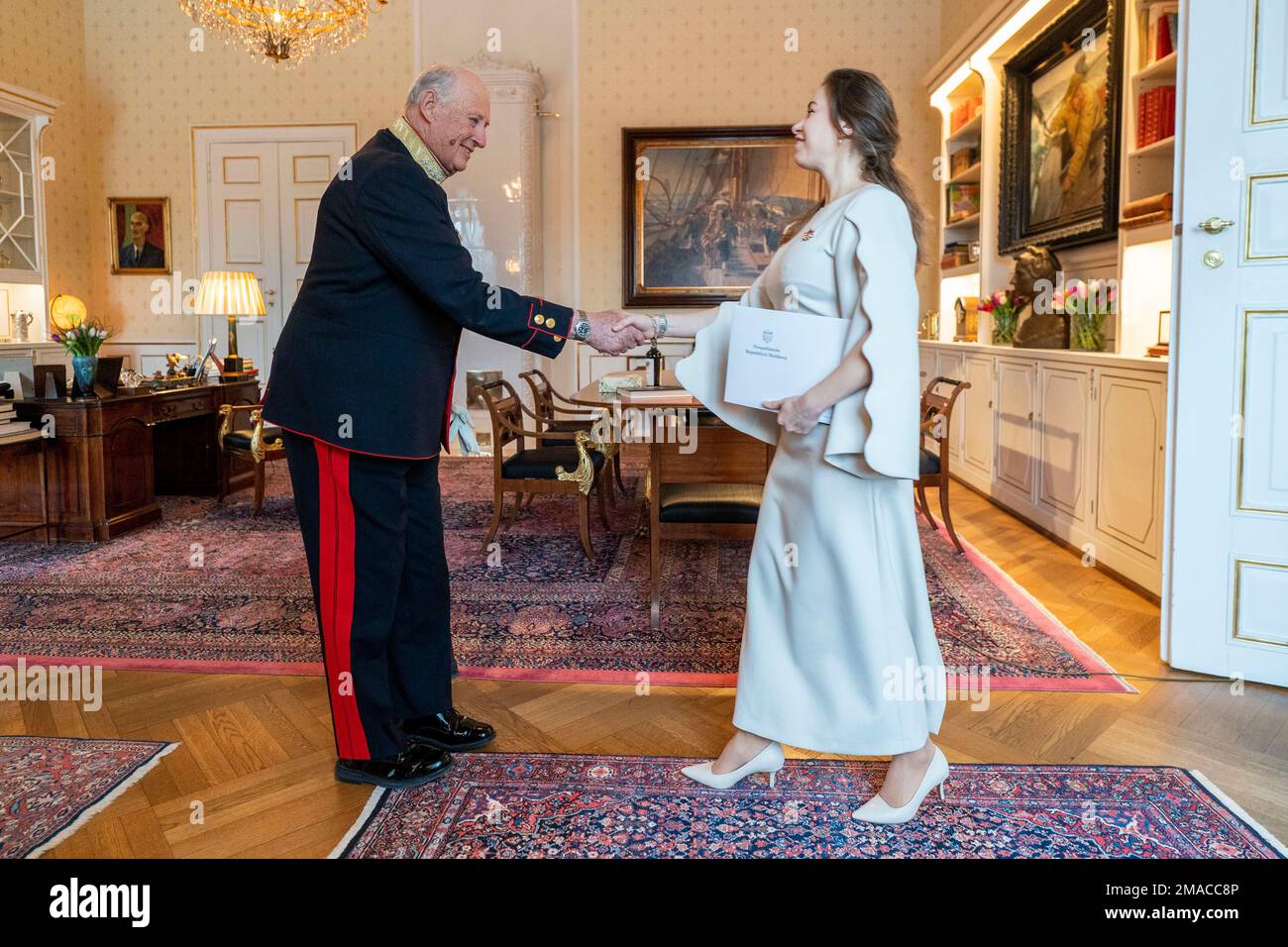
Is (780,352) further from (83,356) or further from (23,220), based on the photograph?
(23,220)

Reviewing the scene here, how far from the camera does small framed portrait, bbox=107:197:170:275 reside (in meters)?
9.65

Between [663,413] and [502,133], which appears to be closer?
[663,413]

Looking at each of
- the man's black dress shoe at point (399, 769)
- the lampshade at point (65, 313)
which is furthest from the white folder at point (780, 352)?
the lampshade at point (65, 313)

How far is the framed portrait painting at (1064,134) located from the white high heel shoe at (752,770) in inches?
158

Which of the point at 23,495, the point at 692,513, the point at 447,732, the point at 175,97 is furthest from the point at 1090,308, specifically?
the point at 175,97

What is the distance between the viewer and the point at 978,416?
678 centimetres

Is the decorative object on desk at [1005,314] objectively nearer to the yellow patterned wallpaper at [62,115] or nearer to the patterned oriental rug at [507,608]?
the patterned oriental rug at [507,608]

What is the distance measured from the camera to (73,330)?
5.61 meters

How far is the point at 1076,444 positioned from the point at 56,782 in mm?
4491

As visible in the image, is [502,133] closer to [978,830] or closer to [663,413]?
[663,413]

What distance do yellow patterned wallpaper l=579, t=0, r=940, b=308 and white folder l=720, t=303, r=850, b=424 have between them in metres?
7.35
